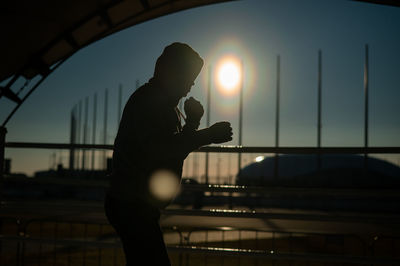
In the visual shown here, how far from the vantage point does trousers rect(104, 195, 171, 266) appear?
193cm

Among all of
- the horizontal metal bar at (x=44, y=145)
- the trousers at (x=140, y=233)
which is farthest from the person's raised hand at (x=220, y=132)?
the horizontal metal bar at (x=44, y=145)

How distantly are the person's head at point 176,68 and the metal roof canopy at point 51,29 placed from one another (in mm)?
9010

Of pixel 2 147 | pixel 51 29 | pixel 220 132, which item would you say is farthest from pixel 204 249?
pixel 51 29

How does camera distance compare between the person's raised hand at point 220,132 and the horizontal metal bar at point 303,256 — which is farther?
the horizontal metal bar at point 303,256

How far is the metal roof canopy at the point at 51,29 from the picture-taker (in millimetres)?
10281

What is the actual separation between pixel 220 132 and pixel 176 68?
0.38 meters

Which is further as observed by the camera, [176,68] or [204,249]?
[204,249]

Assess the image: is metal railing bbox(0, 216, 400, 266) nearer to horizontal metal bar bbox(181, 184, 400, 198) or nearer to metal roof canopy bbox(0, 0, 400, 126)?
horizontal metal bar bbox(181, 184, 400, 198)

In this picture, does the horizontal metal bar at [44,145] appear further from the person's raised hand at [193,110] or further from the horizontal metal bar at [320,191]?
the person's raised hand at [193,110]

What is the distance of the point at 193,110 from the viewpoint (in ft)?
7.35

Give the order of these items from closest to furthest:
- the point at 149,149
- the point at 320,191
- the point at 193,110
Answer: the point at 149,149, the point at 193,110, the point at 320,191

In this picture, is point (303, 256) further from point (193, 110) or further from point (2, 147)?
point (2, 147)

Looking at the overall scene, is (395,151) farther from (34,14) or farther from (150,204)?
(34,14)

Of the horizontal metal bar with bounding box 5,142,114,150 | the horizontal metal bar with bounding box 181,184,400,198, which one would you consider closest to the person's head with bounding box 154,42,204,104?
the horizontal metal bar with bounding box 181,184,400,198
